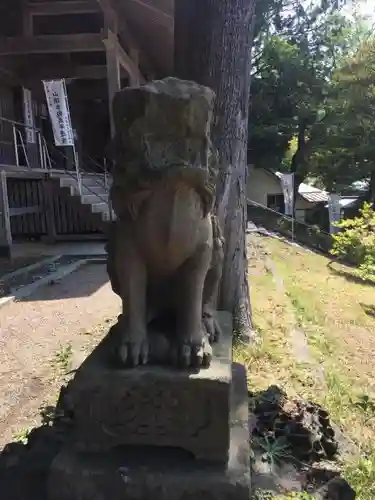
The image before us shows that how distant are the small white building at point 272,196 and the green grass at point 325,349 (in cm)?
1315

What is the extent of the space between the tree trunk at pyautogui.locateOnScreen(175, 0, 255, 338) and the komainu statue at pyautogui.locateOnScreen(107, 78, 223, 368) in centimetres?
205

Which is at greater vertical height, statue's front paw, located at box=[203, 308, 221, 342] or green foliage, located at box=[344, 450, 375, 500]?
statue's front paw, located at box=[203, 308, 221, 342]

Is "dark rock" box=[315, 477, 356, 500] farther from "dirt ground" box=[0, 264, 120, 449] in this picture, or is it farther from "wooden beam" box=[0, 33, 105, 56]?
"wooden beam" box=[0, 33, 105, 56]

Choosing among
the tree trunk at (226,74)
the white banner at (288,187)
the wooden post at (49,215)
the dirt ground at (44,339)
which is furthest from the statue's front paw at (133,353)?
the white banner at (288,187)

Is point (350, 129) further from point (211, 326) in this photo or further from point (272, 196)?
point (211, 326)

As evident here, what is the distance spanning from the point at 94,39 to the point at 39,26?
8.01 feet

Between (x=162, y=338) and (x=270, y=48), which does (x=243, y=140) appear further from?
(x=270, y=48)

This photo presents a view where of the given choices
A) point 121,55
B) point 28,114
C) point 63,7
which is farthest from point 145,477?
point 28,114

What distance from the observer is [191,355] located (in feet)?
5.47

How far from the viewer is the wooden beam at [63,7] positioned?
816 cm

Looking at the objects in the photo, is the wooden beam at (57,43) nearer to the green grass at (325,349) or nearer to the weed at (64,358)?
the green grass at (325,349)

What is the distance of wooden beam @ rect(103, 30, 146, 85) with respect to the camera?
799 cm

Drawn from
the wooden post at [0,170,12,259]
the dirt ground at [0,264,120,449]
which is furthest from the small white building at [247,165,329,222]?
the dirt ground at [0,264,120,449]

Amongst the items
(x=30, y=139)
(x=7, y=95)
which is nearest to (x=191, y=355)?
(x=30, y=139)
